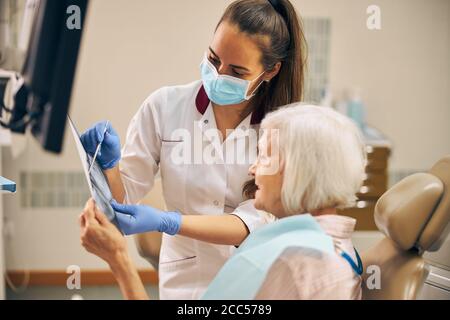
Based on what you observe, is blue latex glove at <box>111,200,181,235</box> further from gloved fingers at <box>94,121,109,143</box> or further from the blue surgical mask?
the blue surgical mask

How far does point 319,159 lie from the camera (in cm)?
128

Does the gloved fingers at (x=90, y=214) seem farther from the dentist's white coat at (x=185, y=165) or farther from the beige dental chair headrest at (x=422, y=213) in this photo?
the beige dental chair headrest at (x=422, y=213)

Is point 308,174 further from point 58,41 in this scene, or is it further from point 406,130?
point 406,130

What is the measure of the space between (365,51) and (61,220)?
164 cm

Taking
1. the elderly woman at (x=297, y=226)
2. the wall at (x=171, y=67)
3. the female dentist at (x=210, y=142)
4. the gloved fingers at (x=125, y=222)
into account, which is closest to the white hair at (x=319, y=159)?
the elderly woman at (x=297, y=226)

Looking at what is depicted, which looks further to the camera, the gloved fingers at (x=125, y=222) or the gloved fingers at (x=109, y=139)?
the gloved fingers at (x=109, y=139)

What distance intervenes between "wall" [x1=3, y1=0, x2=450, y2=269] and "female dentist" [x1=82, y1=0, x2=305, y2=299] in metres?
0.20

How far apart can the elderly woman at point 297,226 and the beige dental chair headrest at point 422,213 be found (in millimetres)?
151

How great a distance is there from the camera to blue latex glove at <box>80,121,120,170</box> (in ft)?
4.86

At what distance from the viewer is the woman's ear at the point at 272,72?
1.57 m

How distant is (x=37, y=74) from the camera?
116 centimetres

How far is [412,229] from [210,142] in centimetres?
62

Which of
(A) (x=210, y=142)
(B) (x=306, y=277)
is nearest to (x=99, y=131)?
(A) (x=210, y=142)

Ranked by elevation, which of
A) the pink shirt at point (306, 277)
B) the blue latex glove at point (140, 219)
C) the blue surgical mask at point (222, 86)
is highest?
the blue surgical mask at point (222, 86)
